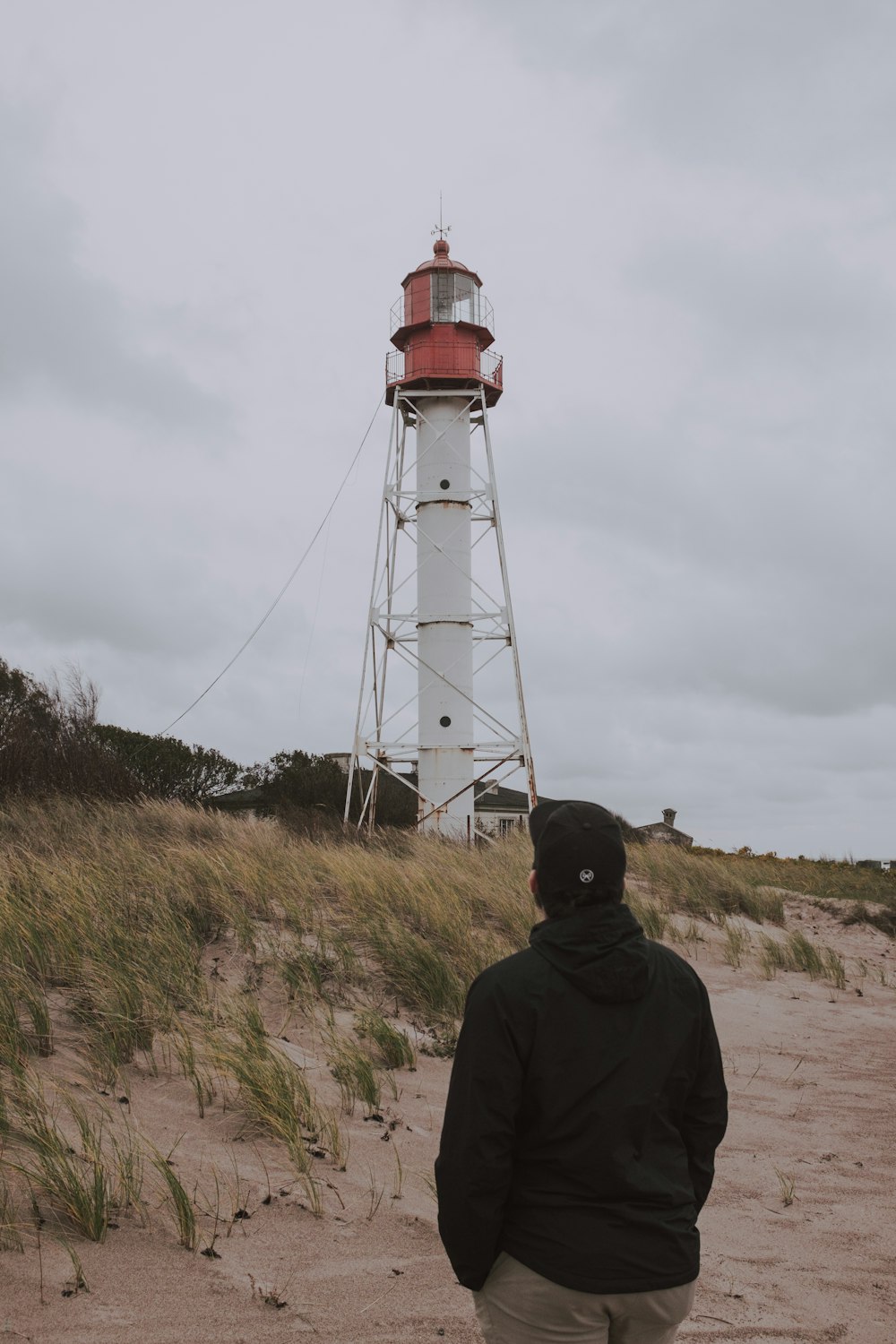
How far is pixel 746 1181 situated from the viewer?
5.64 m

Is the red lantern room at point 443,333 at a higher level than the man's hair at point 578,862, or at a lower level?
higher

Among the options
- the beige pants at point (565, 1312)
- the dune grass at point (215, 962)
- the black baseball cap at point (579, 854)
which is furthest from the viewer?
the dune grass at point (215, 962)

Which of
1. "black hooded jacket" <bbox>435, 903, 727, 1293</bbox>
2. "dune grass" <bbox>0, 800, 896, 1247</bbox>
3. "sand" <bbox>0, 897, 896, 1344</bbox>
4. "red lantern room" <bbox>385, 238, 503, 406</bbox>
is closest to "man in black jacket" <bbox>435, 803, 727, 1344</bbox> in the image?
"black hooded jacket" <bbox>435, 903, 727, 1293</bbox>

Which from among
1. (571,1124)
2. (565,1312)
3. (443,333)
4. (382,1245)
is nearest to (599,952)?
(571,1124)

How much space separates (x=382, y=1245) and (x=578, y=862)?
116 inches

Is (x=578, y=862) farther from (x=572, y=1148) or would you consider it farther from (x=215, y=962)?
(x=215, y=962)

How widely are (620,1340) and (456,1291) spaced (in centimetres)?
214

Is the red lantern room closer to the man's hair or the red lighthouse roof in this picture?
the red lighthouse roof

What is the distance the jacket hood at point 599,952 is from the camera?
2350 mm

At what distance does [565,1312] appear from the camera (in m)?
2.26

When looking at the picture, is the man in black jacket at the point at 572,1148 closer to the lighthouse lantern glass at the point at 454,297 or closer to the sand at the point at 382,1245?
the sand at the point at 382,1245

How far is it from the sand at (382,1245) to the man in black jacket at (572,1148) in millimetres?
1932

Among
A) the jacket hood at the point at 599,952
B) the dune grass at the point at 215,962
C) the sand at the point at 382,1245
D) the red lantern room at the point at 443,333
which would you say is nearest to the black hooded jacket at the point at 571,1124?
the jacket hood at the point at 599,952

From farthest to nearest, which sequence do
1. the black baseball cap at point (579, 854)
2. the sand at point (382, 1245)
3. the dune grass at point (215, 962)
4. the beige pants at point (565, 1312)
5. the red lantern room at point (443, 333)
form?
the red lantern room at point (443, 333)
the dune grass at point (215, 962)
the sand at point (382, 1245)
the black baseball cap at point (579, 854)
the beige pants at point (565, 1312)
